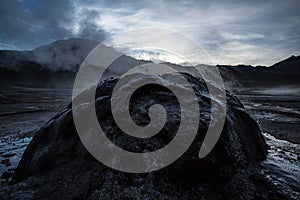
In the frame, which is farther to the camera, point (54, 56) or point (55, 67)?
point (54, 56)

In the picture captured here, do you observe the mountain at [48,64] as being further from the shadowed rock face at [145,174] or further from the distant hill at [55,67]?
the shadowed rock face at [145,174]

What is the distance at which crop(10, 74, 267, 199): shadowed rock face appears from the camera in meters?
2.01

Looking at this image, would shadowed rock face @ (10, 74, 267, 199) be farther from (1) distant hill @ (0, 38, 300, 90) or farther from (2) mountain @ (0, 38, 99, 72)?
(2) mountain @ (0, 38, 99, 72)

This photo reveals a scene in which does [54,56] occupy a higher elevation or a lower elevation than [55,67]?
higher

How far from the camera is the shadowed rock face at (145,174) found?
201 centimetres

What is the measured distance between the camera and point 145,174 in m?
2.11

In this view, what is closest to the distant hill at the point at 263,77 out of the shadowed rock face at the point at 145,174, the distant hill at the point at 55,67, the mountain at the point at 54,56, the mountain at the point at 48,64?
the distant hill at the point at 55,67

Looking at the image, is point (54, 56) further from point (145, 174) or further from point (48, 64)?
point (145, 174)

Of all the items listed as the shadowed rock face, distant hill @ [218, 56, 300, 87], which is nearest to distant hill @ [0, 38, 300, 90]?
distant hill @ [218, 56, 300, 87]

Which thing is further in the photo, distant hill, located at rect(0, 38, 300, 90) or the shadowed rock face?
distant hill, located at rect(0, 38, 300, 90)

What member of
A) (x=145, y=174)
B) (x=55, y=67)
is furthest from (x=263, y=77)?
(x=145, y=174)

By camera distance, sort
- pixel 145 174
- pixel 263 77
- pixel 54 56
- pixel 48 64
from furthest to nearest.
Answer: pixel 54 56 → pixel 48 64 → pixel 263 77 → pixel 145 174

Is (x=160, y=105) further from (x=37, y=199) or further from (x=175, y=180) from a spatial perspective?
(x=37, y=199)

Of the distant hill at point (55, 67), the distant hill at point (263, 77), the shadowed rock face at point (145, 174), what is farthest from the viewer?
the distant hill at point (55, 67)
